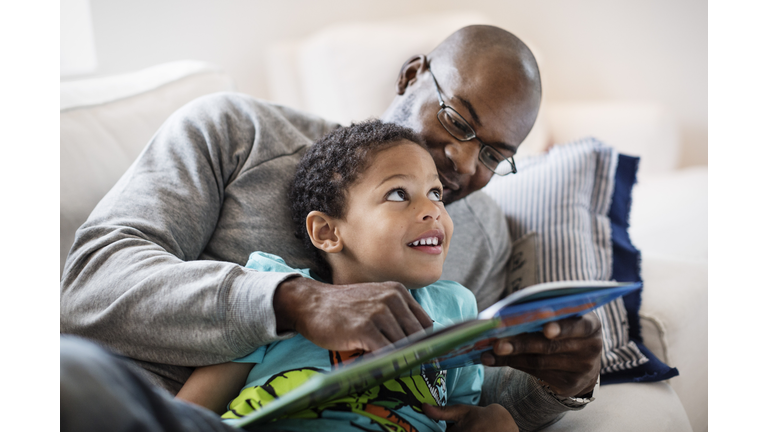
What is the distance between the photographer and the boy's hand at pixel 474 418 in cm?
80

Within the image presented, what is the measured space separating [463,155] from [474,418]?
22.0 inches

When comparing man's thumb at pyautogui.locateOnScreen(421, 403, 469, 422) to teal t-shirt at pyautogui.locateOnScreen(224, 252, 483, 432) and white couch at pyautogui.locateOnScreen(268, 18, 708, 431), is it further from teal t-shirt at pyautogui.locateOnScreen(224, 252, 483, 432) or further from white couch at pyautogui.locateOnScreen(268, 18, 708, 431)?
white couch at pyautogui.locateOnScreen(268, 18, 708, 431)

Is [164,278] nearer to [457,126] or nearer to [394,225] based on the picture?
[394,225]

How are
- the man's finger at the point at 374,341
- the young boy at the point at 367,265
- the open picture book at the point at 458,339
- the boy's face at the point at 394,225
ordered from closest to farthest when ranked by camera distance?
the open picture book at the point at 458,339, the man's finger at the point at 374,341, the young boy at the point at 367,265, the boy's face at the point at 394,225

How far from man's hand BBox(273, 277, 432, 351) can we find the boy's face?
19cm

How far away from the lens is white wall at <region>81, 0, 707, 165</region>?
183cm

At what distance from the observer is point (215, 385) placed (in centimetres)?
76

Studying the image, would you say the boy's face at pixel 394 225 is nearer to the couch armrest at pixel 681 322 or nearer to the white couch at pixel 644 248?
the white couch at pixel 644 248

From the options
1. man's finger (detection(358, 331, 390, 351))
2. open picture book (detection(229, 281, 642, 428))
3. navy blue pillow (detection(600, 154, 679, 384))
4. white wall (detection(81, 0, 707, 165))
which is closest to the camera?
open picture book (detection(229, 281, 642, 428))

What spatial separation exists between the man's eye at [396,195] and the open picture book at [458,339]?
0.31m

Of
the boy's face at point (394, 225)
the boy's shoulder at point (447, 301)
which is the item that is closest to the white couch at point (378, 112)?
the boy's shoulder at point (447, 301)

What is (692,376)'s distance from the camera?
4.25ft

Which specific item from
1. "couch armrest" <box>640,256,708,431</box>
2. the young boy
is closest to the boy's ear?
the young boy
